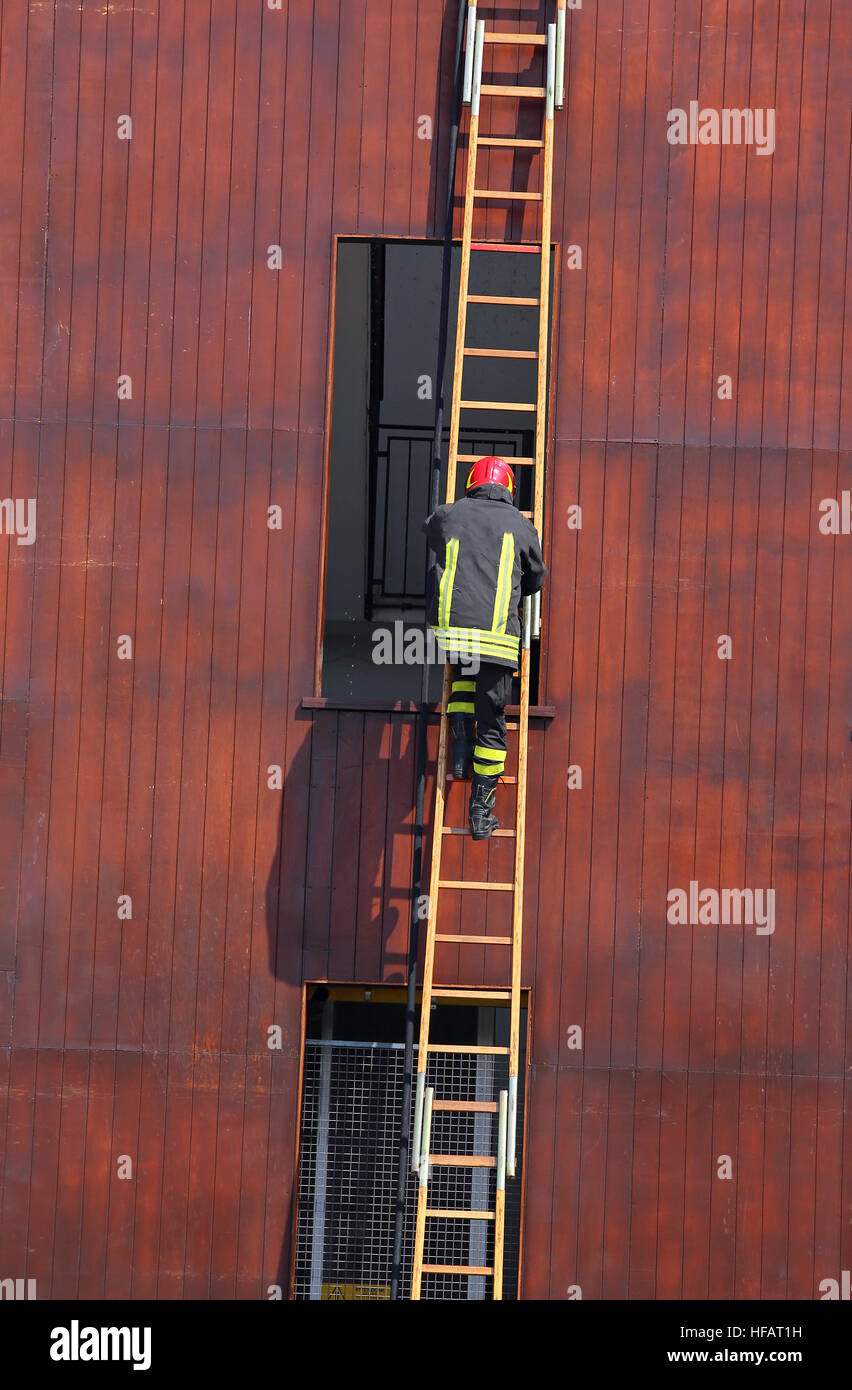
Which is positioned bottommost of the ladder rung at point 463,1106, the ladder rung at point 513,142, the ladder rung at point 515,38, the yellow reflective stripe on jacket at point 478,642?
the ladder rung at point 463,1106

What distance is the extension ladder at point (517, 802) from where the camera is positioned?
808 centimetres

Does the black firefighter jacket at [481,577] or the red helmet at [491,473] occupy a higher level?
the red helmet at [491,473]

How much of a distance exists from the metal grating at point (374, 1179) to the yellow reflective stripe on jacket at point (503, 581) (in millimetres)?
3272

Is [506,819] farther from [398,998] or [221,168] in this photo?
[221,168]

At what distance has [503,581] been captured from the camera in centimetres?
785

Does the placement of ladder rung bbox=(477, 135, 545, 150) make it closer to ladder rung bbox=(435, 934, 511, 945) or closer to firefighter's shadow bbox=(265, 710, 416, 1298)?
firefighter's shadow bbox=(265, 710, 416, 1298)

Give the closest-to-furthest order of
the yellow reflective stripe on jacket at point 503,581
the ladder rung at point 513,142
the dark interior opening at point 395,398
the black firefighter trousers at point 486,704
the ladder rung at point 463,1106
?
1. the yellow reflective stripe on jacket at point 503,581
2. the black firefighter trousers at point 486,704
3. the ladder rung at point 463,1106
4. the ladder rung at point 513,142
5. the dark interior opening at point 395,398

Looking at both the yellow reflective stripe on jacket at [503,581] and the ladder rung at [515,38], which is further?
the ladder rung at [515,38]

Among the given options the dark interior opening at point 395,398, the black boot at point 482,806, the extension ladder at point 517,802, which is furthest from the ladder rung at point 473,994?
the dark interior opening at point 395,398

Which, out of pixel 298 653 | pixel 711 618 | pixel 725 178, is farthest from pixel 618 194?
pixel 298 653

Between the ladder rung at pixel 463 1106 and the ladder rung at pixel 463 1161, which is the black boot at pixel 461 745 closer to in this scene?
the ladder rung at pixel 463 1106

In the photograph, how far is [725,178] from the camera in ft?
29.9

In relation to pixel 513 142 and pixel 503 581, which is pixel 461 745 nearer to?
pixel 503 581

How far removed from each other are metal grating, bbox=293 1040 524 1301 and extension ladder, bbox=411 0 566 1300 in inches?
6.4
